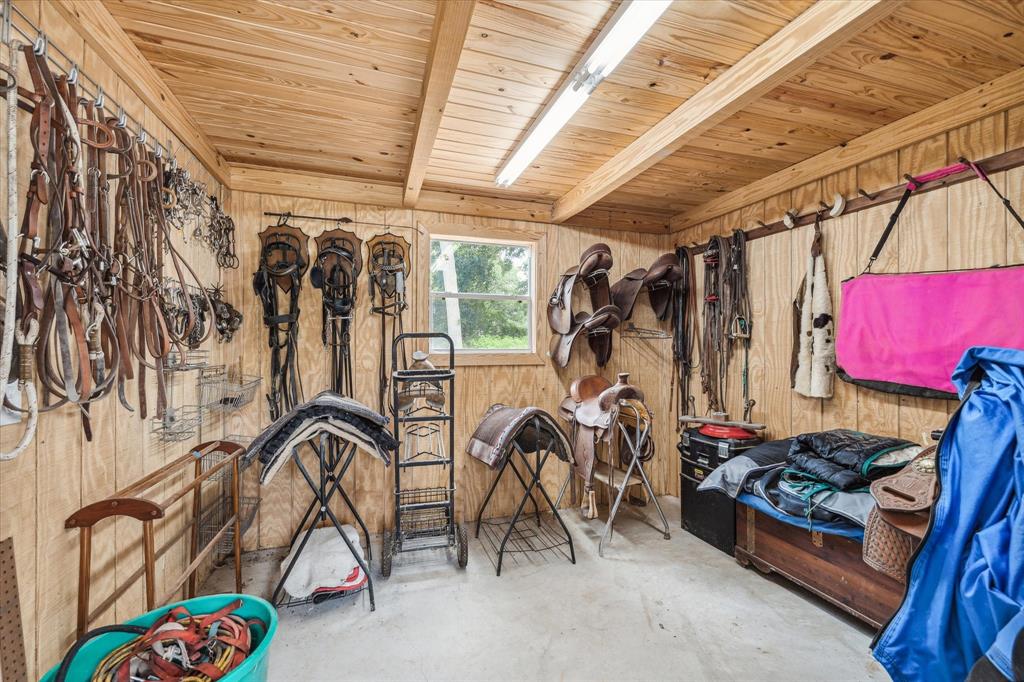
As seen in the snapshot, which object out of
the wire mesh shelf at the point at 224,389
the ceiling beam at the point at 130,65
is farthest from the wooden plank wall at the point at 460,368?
the ceiling beam at the point at 130,65

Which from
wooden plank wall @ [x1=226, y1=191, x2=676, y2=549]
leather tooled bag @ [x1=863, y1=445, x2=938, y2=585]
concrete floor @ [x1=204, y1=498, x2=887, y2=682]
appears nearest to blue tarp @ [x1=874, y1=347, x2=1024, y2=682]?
leather tooled bag @ [x1=863, y1=445, x2=938, y2=585]

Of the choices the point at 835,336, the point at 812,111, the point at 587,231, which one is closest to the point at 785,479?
the point at 835,336

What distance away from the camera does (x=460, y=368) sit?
3.33 meters

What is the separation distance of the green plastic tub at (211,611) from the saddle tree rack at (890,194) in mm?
3569

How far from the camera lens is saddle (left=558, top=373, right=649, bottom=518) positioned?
2.81 m

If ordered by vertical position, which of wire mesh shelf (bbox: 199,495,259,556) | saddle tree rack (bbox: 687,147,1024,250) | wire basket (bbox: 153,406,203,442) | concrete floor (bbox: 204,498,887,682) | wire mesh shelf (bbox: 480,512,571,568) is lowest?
wire mesh shelf (bbox: 480,512,571,568)

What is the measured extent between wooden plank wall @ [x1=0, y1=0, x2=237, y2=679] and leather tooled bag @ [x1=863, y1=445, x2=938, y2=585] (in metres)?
2.89

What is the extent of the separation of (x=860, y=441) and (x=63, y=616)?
3.46 metres

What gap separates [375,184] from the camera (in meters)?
3.10

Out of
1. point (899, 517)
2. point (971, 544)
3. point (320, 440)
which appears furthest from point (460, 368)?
point (971, 544)

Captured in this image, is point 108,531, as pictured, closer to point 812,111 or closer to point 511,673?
point 511,673

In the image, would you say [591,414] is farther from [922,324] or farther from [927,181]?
[927,181]

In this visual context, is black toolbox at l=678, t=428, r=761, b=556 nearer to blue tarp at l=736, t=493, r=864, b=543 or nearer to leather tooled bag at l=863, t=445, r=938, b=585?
blue tarp at l=736, t=493, r=864, b=543

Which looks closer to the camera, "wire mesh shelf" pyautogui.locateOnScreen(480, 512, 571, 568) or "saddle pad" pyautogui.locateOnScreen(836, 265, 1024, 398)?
"saddle pad" pyautogui.locateOnScreen(836, 265, 1024, 398)
